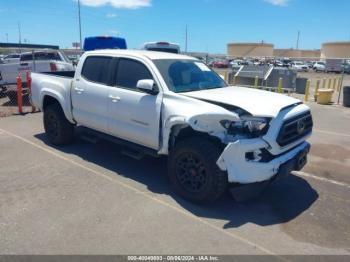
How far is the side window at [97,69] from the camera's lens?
571 centimetres

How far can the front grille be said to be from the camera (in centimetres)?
430

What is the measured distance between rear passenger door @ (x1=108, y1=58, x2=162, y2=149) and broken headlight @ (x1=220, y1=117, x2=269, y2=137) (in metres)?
1.07

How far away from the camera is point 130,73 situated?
5371mm

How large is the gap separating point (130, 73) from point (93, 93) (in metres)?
0.81

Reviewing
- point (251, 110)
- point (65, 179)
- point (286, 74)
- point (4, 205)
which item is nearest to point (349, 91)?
point (286, 74)

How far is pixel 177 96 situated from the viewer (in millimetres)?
4594

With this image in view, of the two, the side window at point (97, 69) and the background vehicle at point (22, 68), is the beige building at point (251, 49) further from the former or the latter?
the side window at point (97, 69)

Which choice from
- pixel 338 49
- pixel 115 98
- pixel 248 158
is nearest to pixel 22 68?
pixel 115 98

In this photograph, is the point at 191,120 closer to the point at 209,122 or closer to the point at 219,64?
the point at 209,122

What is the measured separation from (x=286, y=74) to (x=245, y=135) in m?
15.0

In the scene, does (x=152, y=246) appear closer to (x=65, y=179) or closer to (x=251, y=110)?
(x=251, y=110)

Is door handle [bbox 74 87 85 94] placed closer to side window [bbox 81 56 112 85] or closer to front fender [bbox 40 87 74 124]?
side window [bbox 81 56 112 85]

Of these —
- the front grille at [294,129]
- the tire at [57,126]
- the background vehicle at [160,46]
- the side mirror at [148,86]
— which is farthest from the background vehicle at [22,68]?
the front grille at [294,129]

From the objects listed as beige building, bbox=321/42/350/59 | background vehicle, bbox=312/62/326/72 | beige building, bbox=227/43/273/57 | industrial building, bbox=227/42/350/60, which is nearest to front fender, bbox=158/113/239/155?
background vehicle, bbox=312/62/326/72
